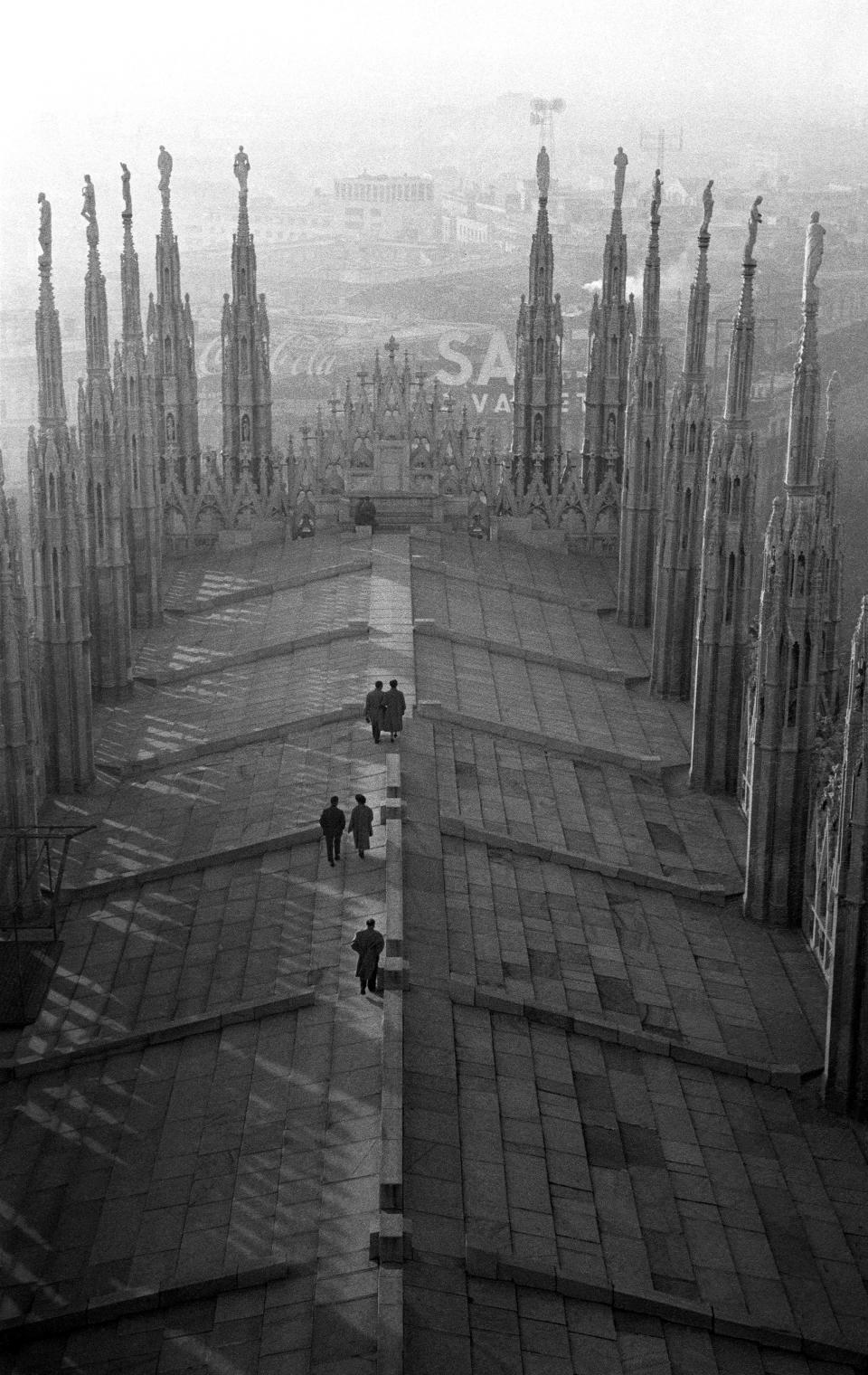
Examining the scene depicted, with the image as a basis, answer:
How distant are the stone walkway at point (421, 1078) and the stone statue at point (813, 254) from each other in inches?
465

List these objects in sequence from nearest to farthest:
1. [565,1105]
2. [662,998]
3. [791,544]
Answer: [565,1105], [662,998], [791,544]

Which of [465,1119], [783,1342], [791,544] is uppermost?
[791,544]

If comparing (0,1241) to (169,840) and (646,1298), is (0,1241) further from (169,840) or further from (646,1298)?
(169,840)

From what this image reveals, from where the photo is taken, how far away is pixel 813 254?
35188mm

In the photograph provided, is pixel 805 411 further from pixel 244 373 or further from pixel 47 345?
pixel 244 373

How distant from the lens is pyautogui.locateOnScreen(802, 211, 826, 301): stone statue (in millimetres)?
34812

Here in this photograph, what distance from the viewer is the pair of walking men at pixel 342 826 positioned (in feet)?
110

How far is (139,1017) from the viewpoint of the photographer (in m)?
32.5

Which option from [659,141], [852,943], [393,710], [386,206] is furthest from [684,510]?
[386,206]

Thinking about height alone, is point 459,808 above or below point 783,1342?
above

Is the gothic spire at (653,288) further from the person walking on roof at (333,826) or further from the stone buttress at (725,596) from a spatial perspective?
the person walking on roof at (333,826)

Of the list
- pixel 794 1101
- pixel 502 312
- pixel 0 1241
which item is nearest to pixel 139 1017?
pixel 0 1241

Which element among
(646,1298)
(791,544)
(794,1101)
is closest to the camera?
(646,1298)

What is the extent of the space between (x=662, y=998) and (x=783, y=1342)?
9384 mm
